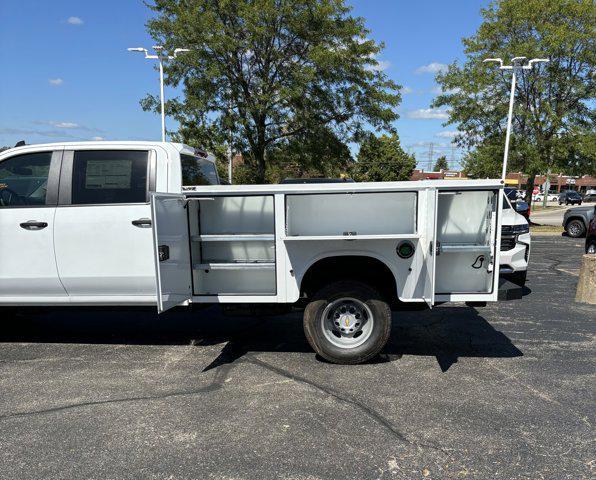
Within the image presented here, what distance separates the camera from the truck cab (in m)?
4.62

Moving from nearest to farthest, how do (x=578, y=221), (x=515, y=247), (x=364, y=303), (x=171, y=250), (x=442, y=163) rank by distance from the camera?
(x=171, y=250), (x=364, y=303), (x=515, y=247), (x=578, y=221), (x=442, y=163)

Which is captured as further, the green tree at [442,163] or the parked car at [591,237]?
the green tree at [442,163]

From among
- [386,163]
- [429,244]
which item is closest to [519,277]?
[429,244]

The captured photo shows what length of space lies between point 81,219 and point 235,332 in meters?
2.24

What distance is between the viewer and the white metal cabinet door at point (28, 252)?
469cm

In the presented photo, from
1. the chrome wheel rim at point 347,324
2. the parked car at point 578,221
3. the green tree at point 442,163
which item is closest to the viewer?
the chrome wheel rim at point 347,324

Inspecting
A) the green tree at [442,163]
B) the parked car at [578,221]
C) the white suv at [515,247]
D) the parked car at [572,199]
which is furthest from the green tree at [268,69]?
the green tree at [442,163]

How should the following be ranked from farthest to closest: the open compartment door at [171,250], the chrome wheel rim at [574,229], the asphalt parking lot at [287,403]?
1. the chrome wheel rim at [574,229]
2. the open compartment door at [171,250]
3. the asphalt parking lot at [287,403]

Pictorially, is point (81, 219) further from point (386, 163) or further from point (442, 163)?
point (442, 163)

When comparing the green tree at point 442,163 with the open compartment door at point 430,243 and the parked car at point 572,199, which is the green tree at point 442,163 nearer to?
the parked car at point 572,199

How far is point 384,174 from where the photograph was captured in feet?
181

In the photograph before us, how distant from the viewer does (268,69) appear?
1889 cm

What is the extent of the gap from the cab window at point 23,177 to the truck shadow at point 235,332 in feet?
4.05

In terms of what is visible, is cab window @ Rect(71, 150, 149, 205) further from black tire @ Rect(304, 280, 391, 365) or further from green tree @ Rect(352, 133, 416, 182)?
green tree @ Rect(352, 133, 416, 182)
